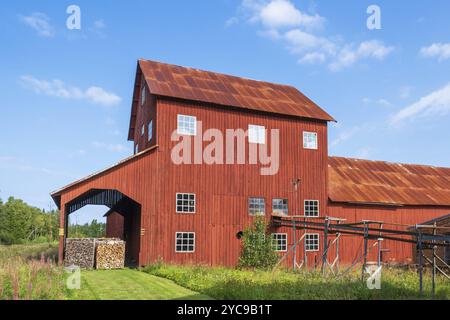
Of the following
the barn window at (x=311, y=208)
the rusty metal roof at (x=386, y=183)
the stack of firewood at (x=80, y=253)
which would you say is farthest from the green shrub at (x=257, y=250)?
the stack of firewood at (x=80, y=253)

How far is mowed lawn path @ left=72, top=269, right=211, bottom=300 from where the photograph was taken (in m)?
14.5

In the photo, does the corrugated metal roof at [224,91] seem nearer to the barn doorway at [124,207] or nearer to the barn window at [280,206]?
the barn window at [280,206]

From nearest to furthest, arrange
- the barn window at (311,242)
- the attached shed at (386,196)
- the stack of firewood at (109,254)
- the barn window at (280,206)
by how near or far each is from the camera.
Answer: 1. the stack of firewood at (109,254)
2. the barn window at (280,206)
3. the barn window at (311,242)
4. the attached shed at (386,196)

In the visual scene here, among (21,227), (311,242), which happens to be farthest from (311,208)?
(21,227)

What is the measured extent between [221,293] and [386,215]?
19850mm

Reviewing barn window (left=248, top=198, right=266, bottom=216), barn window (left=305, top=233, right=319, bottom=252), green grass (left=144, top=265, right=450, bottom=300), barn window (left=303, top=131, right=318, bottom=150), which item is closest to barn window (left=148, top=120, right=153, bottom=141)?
barn window (left=248, top=198, right=266, bottom=216)

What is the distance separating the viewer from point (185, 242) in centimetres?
2433

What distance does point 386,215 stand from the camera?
30.9 m

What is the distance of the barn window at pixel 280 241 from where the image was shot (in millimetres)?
26625

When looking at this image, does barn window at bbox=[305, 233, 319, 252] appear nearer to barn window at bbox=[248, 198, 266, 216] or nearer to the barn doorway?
barn window at bbox=[248, 198, 266, 216]

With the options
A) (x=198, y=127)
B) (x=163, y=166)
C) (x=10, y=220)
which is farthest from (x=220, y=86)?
(x=10, y=220)

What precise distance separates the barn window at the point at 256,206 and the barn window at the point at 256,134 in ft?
11.3
